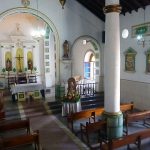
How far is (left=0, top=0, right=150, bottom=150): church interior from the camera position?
725cm

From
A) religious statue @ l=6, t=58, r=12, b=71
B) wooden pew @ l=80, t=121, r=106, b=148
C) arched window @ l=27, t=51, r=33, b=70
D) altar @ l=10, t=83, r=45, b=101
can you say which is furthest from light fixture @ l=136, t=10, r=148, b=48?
religious statue @ l=6, t=58, r=12, b=71

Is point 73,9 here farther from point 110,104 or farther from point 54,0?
point 110,104

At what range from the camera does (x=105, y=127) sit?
731 cm

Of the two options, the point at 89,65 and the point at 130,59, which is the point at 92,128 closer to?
the point at 130,59

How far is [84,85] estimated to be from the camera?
12781 millimetres

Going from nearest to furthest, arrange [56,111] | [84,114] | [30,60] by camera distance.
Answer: [84,114], [56,111], [30,60]

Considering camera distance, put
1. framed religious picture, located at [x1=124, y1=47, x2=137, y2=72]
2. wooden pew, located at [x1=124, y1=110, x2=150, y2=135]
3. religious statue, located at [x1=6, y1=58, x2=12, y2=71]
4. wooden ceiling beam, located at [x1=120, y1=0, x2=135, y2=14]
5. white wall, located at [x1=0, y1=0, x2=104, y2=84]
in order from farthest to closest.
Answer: religious statue, located at [x1=6, y1=58, x2=12, y2=71]
white wall, located at [x1=0, y1=0, x2=104, y2=84]
framed religious picture, located at [x1=124, y1=47, x2=137, y2=72]
wooden ceiling beam, located at [x1=120, y1=0, x2=135, y2=14]
wooden pew, located at [x1=124, y1=110, x2=150, y2=135]

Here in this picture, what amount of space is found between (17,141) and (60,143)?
1.89m

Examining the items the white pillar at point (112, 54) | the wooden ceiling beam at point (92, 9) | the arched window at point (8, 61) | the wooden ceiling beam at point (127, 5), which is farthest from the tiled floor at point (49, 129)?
the wooden ceiling beam at point (127, 5)

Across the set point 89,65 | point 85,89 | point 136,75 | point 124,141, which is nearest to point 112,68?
point 124,141

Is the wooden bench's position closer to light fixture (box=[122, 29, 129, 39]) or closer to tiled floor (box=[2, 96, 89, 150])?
tiled floor (box=[2, 96, 89, 150])

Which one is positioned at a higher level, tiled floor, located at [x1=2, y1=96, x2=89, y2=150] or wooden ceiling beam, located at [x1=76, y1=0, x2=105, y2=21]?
wooden ceiling beam, located at [x1=76, y1=0, x2=105, y2=21]

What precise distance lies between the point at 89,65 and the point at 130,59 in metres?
6.47

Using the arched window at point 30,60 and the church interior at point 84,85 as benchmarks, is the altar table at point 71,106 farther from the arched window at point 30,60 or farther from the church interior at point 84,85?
the arched window at point 30,60
